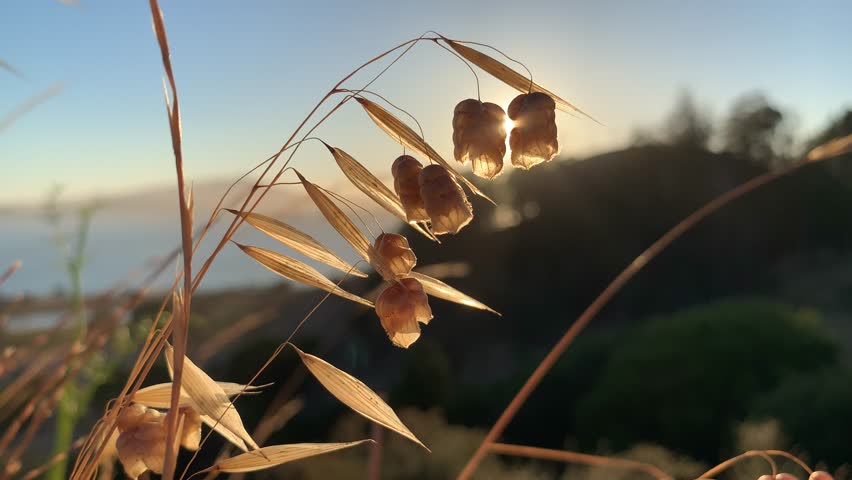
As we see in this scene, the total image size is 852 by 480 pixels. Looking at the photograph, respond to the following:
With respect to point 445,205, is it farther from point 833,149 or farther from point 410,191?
point 833,149

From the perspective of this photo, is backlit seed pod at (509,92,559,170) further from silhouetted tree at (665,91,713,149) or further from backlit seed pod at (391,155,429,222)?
silhouetted tree at (665,91,713,149)

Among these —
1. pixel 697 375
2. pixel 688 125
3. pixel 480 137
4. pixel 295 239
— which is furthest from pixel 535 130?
pixel 688 125

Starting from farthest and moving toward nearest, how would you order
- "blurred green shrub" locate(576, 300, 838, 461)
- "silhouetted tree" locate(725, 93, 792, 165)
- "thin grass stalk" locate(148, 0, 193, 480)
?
"silhouetted tree" locate(725, 93, 792, 165) < "blurred green shrub" locate(576, 300, 838, 461) < "thin grass stalk" locate(148, 0, 193, 480)

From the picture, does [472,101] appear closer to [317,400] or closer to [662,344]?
[662,344]

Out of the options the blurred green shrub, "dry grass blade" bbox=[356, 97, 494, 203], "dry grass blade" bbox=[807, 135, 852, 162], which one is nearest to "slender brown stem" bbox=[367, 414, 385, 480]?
"dry grass blade" bbox=[356, 97, 494, 203]

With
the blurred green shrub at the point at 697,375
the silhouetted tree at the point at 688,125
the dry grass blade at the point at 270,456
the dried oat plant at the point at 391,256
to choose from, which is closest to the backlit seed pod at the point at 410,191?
the dried oat plant at the point at 391,256

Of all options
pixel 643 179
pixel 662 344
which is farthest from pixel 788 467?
pixel 643 179
